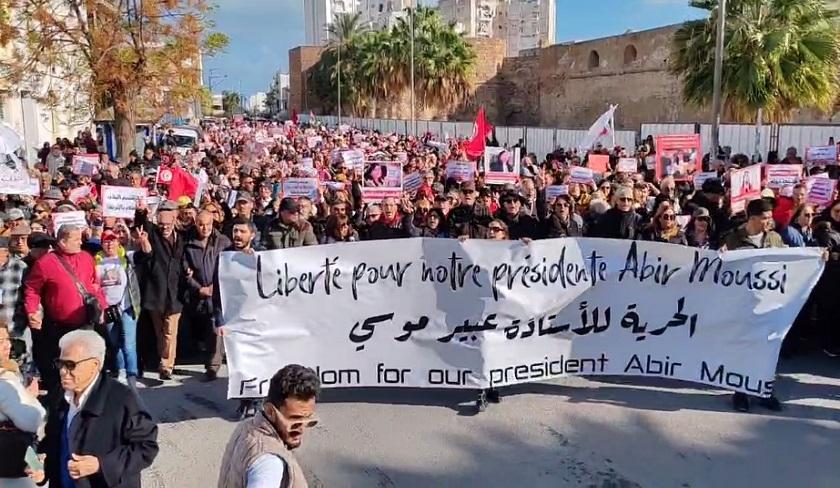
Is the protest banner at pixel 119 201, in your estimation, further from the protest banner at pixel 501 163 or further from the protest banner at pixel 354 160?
the protest banner at pixel 354 160

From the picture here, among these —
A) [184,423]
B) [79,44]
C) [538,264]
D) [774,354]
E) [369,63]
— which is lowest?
[184,423]

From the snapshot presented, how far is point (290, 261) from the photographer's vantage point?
5.54 metres

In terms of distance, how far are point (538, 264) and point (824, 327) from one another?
3087 millimetres

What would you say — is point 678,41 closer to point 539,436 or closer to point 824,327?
point 824,327

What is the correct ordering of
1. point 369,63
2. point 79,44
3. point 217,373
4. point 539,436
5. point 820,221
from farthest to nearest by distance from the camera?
point 369,63, point 79,44, point 820,221, point 217,373, point 539,436

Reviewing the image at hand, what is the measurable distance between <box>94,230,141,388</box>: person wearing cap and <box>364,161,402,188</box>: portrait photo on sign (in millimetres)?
4009

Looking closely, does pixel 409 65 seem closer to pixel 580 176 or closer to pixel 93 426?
pixel 580 176

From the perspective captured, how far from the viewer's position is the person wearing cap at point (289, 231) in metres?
6.59

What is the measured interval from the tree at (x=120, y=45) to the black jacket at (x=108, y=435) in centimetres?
1383

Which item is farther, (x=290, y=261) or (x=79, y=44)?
(x=79, y=44)

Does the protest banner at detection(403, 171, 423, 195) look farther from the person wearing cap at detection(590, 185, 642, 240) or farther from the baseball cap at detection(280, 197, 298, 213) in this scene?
the baseball cap at detection(280, 197, 298, 213)

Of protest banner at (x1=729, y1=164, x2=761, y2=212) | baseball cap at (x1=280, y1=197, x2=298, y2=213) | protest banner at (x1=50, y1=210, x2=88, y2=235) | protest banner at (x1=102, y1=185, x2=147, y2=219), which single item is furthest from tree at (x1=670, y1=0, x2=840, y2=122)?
protest banner at (x1=50, y1=210, x2=88, y2=235)

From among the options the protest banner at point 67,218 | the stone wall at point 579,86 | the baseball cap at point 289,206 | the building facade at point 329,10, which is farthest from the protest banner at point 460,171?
the building facade at point 329,10

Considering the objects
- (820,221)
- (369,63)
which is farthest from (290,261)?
(369,63)
